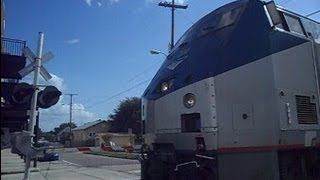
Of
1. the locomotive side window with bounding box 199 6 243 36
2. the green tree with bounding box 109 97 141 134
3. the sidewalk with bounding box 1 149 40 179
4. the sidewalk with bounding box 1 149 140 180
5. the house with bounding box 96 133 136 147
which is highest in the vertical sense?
the green tree with bounding box 109 97 141 134

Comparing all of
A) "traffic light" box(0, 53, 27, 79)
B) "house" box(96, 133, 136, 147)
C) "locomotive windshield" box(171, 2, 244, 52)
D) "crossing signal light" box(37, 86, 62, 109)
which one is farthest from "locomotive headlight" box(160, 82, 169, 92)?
"house" box(96, 133, 136, 147)

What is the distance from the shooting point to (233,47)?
604 cm

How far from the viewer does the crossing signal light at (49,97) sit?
252 inches

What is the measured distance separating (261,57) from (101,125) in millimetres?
97718

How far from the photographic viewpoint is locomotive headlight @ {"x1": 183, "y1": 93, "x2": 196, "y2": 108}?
5.85 m

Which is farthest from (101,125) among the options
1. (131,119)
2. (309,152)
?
(309,152)

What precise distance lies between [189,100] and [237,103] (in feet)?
2.21

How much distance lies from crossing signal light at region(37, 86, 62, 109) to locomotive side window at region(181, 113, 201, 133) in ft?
6.51

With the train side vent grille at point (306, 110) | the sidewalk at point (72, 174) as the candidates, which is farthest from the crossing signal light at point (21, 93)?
the sidewalk at point (72, 174)

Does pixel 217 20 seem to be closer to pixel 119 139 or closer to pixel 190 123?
pixel 190 123

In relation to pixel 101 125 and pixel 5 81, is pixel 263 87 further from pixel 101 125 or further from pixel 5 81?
pixel 101 125

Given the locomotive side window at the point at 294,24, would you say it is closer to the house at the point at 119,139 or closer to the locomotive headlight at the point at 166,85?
the locomotive headlight at the point at 166,85

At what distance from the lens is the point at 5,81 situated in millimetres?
5633

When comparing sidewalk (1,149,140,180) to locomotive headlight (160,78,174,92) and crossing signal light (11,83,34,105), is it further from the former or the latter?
locomotive headlight (160,78,174,92)
